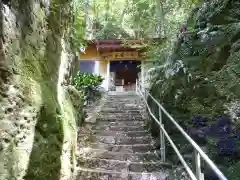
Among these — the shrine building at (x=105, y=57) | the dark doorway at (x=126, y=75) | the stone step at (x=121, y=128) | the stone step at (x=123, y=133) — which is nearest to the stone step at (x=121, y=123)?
the stone step at (x=121, y=128)

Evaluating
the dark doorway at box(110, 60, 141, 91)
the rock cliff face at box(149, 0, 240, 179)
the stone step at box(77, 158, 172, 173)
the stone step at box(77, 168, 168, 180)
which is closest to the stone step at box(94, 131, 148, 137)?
the rock cliff face at box(149, 0, 240, 179)

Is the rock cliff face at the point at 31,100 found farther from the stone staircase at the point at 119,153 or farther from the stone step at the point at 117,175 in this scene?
the stone staircase at the point at 119,153

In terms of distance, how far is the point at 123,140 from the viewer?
18.6ft

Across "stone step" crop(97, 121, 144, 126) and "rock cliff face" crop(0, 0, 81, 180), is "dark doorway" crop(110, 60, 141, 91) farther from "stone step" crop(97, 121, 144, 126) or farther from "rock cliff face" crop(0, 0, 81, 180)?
"rock cliff face" crop(0, 0, 81, 180)

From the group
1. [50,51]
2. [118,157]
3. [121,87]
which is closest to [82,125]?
[118,157]

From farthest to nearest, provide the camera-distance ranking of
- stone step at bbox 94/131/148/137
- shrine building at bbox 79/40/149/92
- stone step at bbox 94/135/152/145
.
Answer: shrine building at bbox 79/40/149/92 → stone step at bbox 94/131/148/137 → stone step at bbox 94/135/152/145

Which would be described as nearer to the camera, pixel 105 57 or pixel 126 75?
pixel 105 57

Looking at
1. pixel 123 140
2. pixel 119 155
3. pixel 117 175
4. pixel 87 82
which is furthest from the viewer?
pixel 87 82

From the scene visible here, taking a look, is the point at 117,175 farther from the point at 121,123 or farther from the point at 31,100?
the point at 121,123

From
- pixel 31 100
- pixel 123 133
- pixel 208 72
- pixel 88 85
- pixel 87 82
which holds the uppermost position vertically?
pixel 87 82

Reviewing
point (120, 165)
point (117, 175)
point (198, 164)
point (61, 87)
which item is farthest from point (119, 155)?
point (198, 164)

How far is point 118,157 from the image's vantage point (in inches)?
185

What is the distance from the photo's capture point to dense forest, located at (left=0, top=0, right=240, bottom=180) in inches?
101

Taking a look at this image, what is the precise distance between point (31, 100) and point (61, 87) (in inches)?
59.0
